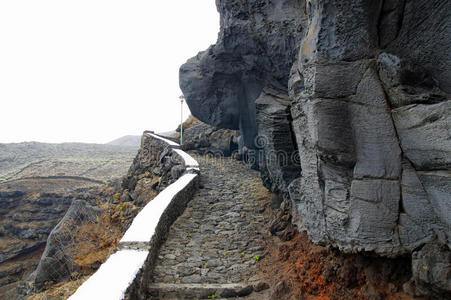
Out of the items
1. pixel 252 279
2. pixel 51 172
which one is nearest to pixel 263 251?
pixel 252 279

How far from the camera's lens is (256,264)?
5.22 metres

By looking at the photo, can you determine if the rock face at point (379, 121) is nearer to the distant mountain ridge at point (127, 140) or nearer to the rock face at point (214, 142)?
the rock face at point (214, 142)

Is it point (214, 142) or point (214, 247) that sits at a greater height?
point (214, 142)

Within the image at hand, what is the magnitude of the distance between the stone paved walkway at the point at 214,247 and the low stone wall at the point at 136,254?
31 cm

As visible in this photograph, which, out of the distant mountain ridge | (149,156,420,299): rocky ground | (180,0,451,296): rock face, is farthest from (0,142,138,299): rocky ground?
the distant mountain ridge

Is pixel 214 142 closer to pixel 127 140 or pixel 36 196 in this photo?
pixel 36 196

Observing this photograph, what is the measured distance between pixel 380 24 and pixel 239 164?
37.0ft

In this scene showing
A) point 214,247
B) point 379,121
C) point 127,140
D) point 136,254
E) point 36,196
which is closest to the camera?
point 379,121

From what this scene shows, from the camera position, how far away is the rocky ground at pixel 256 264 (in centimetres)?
363

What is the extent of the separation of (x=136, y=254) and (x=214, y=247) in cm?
192

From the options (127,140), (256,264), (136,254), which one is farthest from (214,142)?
(127,140)

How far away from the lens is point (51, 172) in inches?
1141

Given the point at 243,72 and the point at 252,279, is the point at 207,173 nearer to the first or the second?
the point at 243,72

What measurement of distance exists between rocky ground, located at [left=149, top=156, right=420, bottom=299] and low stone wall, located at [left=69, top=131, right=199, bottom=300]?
328 mm
